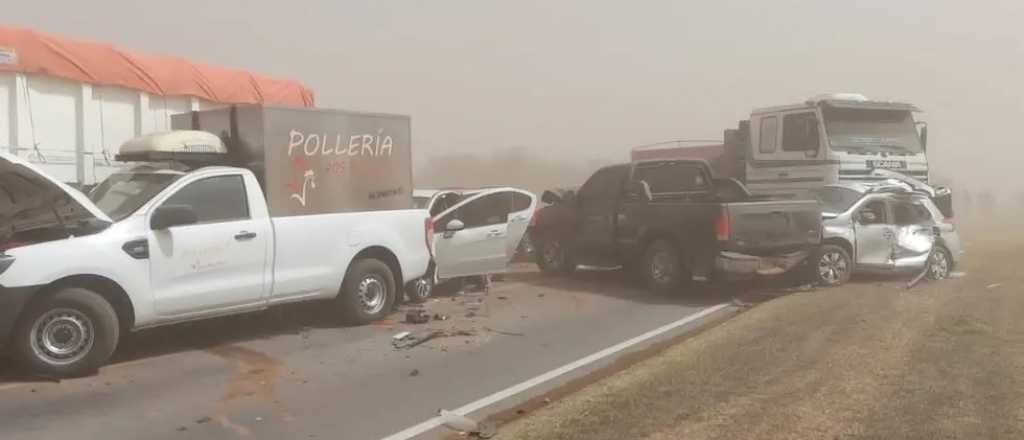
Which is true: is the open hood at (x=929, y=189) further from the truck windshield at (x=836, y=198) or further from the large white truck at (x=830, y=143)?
the truck windshield at (x=836, y=198)

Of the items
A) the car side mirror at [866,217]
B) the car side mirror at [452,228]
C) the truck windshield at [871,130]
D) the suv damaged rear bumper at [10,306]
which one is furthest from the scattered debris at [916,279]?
the suv damaged rear bumper at [10,306]

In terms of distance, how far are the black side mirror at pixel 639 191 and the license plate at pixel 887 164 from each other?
16.0ft

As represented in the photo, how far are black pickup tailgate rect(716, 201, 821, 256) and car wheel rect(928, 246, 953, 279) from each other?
8.38 feet

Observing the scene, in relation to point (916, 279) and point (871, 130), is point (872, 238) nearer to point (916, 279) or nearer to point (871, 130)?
point (916, 279)

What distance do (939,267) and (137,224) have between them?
39.5 feet

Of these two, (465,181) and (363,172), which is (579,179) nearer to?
(465,181)

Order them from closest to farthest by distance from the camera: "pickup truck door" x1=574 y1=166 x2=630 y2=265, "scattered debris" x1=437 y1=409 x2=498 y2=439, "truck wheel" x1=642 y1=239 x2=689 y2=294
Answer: "scattered debris" x1=437 y1=409 x2=498 y2=439 < "truck wheel" x1=642 y1=239 x2=689 y2=294 < "pickup truck door" x1=574 y1=166 x2=630 y2=265

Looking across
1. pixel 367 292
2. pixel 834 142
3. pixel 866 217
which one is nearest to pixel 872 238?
pixel 866 217

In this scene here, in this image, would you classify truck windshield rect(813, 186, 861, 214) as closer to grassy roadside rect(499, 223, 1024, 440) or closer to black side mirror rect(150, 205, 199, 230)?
grassy roadside rect(499, 223, 1024, 440)

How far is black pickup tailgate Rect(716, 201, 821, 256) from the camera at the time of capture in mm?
11938

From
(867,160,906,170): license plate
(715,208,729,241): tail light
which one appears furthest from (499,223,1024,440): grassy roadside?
(867,160,906,170): license plate

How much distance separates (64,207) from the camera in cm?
739

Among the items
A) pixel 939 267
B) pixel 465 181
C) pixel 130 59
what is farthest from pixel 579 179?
pixel 130 59

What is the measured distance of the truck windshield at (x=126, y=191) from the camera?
8047mm
